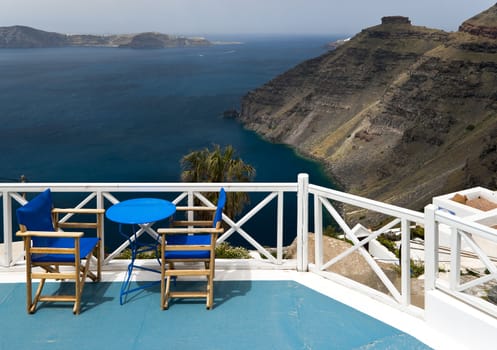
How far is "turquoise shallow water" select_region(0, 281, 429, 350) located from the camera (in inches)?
209

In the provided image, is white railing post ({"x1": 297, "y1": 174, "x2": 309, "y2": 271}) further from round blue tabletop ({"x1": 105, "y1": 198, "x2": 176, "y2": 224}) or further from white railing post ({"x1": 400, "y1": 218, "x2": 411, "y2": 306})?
round blue tabletop ({"x1": 105, "y1": 198, "x2": 176, "y2": 224})

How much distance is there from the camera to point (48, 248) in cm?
579

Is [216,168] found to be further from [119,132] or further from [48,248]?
[119,132]

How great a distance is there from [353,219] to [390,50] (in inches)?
2879

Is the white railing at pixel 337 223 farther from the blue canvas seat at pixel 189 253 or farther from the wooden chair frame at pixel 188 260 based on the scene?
the wooden chair frame at pixel 188 260

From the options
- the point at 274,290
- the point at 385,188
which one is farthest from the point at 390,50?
the point at 274,290

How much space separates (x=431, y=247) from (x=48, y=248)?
408cm

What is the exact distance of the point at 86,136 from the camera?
110 metres

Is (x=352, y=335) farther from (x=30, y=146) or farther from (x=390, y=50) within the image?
(x=390, y=50)

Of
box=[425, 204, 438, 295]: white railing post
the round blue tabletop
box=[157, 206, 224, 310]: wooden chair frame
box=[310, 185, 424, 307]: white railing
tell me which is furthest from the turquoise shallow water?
the round blue tabletop

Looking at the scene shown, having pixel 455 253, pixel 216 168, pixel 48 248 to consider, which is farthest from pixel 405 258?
pixel 216 168

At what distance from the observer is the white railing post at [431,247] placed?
5.48 metres

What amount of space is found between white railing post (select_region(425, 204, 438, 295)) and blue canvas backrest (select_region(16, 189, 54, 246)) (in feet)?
13.7

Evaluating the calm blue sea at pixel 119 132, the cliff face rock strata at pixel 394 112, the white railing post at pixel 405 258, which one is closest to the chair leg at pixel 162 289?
the white railing post at pixel 405 258
